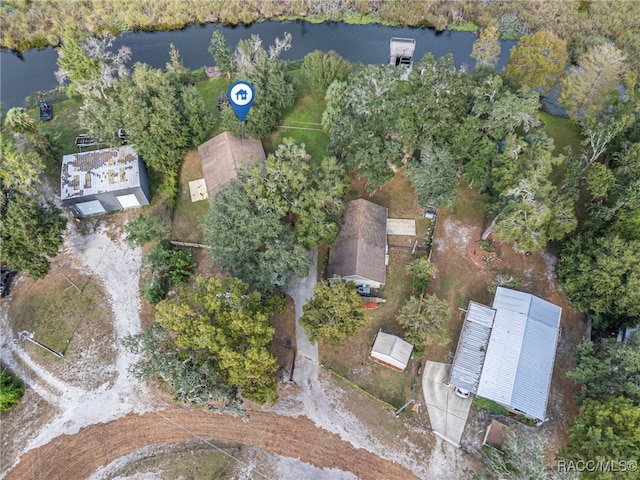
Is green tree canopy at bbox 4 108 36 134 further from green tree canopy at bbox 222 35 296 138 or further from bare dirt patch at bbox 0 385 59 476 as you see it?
bare dirt patch at bbox 0 385 59 476

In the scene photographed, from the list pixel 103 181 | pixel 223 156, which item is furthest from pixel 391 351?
pixel 103 181

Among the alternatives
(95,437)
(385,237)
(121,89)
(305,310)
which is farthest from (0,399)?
(385,237)

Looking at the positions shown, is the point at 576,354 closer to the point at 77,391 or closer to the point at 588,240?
the point at 588,240

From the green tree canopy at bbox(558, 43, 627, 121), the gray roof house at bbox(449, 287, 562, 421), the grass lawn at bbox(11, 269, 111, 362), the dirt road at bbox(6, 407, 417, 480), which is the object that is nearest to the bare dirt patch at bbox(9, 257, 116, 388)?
the grass lawn at bbox(11, 269, 111, 362)

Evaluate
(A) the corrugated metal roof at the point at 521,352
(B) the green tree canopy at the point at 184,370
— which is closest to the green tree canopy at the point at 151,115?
(B) the green tree canopy at the point at 184,370

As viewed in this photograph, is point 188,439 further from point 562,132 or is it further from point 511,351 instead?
point 562,132

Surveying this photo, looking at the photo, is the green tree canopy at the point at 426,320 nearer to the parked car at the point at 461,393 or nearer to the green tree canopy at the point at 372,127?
the parked car at the point at 461,393
